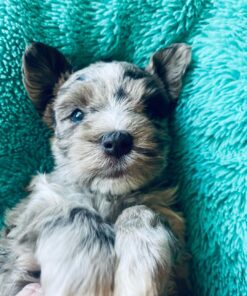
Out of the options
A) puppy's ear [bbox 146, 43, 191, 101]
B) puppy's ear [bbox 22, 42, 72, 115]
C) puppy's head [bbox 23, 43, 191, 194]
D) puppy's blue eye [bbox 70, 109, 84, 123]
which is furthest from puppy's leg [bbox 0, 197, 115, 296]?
puppy's ear [bbox 146, 43, 191, 101]

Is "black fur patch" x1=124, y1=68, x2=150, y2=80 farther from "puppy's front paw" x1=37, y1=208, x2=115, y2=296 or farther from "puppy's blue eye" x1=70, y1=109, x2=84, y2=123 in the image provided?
"puppy's front paw" x1=37, y1=208, x2=115, y2=296

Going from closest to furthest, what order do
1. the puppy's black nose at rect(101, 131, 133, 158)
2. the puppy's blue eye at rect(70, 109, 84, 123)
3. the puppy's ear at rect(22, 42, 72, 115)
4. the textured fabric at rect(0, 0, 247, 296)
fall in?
the puppy's black nose at rect(101, 131, 133, 158) → the textured fabric at rect(0, 0, 247, 296) → the puppy's blue eye at rect(70, 109, 84, 123) → the puppy's ear at rect(22, 42, 72, 115)

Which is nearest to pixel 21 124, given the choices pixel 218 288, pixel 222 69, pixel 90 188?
pixel 90 188

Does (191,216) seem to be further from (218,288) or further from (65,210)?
(65,210)

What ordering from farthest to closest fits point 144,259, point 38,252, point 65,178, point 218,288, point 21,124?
1. point 21,124
2. point 65,178
3. point 218,288
4. point 38,252
5. point 144,259

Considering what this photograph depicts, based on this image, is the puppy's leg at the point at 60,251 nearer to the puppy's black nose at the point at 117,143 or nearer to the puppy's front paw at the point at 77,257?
the puppy's front paw at the point at 77,257

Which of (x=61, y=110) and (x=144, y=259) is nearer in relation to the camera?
(x=144, y=259)

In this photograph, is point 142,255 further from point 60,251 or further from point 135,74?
point 135,74

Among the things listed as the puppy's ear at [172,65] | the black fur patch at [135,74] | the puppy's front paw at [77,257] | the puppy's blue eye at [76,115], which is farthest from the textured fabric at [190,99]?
the puppy's front paw at [77,257]
